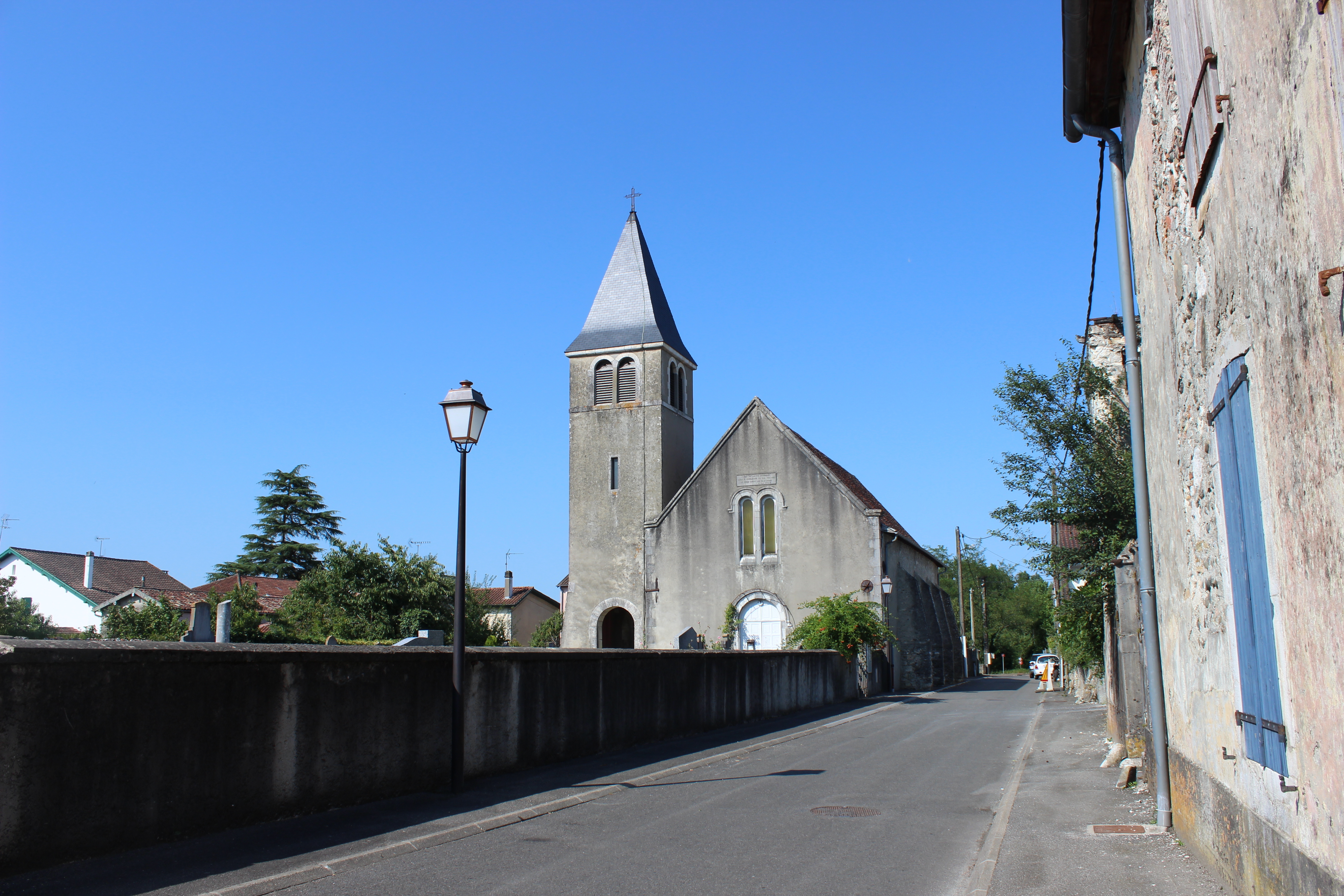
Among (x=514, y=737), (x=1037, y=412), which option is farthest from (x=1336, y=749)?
(x=1037, y=412)

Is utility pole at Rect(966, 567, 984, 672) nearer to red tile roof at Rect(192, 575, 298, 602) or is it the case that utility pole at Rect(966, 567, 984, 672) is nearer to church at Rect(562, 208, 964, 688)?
church at Rect(562, 208, 964, 688)

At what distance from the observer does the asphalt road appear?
6.34 meters

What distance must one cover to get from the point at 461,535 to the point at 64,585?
168ft

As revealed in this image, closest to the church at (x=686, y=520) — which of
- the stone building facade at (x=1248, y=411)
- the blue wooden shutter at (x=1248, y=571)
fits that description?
the stone building facade at (x=1248, y=411)

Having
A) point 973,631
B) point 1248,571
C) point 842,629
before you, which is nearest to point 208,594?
point 842,629

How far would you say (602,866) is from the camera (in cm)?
680

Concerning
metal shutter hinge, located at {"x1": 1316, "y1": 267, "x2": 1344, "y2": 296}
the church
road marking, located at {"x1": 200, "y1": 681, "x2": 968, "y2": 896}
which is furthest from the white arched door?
metal shutter hinge, located at {"x1": 1316, "y1": 267, "x2": 1344, "y2": 296}

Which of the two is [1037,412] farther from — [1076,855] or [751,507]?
[751,507]

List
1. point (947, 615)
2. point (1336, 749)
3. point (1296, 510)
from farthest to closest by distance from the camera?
point (947, 615)
point (1296, 510)
point (1336, 749)

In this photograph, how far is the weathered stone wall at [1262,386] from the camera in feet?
12.3

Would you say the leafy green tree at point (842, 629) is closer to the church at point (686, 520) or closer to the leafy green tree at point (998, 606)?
the church at point (686, 520)

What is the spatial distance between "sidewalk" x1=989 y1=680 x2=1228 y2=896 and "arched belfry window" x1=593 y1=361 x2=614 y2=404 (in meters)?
27.6

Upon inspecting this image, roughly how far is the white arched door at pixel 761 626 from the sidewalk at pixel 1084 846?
67.9 feet

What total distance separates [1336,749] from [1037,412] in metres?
14.0
